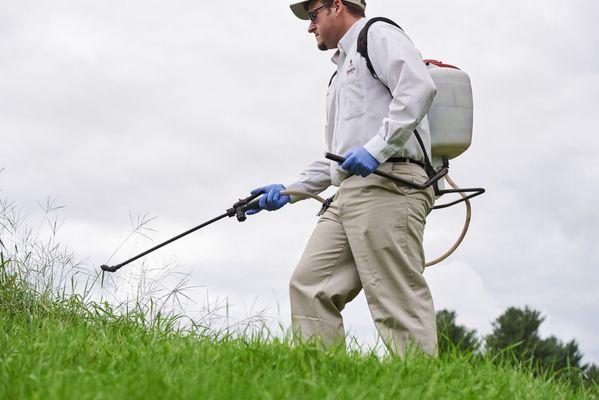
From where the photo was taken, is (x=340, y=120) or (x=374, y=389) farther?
(x=340, y=120)

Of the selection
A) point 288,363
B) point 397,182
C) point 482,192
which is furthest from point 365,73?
point 288,363

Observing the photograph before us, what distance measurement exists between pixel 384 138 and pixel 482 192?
1014mm

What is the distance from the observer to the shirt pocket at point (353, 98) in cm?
525

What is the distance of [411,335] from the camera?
5.08 m

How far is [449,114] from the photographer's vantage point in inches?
215

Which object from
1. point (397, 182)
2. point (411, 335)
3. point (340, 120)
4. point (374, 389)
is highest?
point (340, 120)

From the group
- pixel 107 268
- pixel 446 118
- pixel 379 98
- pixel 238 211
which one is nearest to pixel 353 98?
pixel 379 98

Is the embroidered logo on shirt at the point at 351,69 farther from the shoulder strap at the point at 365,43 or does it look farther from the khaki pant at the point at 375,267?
the khaki pant at the point at 375,267

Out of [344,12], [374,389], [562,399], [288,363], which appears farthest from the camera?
[344,12]

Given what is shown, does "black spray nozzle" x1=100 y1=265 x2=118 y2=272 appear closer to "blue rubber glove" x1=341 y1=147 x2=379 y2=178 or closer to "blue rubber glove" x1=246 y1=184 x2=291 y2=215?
"blue rubber glove" x1=246 y1=184 x2=291 y2=215

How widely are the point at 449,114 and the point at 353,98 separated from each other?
0.59m

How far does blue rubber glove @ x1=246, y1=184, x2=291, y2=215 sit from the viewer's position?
6.01 metres

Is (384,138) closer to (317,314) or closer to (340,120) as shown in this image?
(340,120)

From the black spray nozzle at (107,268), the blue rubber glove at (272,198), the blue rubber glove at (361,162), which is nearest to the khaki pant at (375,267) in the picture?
the blue rubber glove at (361,162)
